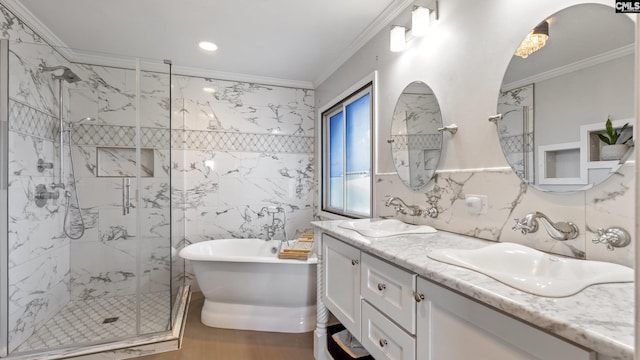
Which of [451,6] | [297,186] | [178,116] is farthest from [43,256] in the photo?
[451,6]

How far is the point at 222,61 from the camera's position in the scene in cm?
306

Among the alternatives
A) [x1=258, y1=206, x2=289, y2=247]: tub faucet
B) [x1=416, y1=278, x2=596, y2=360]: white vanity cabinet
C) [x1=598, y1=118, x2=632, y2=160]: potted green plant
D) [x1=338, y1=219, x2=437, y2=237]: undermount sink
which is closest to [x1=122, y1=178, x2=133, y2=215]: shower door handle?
[x1=258, y1=206, x2=289, y2=247]: tub faucet

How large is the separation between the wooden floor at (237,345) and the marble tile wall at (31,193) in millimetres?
1064

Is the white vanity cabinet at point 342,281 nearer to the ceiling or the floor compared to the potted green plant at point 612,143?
nearer to the floor

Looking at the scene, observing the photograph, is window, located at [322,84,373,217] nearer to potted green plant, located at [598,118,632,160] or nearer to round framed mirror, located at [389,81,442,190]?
round framed mirror, located at [389,81,442,190]

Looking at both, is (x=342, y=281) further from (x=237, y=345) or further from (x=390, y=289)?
(x=237, y=345)

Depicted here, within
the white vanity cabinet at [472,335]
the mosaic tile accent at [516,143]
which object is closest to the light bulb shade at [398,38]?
the mosaic tile accent at [516,143]

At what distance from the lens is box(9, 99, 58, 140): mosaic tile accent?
206 cm

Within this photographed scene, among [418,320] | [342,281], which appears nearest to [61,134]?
[342,281]

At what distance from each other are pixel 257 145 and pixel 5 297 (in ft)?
7.95

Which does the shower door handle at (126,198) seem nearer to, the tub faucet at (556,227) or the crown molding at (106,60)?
the crown molding at (106,60)

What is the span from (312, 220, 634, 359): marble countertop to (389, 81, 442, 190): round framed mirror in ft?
2.81

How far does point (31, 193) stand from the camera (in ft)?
7.34

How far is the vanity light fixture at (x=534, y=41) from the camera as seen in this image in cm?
115
